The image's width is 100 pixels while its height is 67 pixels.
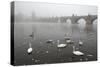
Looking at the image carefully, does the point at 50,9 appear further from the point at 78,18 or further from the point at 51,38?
the point at 78,18

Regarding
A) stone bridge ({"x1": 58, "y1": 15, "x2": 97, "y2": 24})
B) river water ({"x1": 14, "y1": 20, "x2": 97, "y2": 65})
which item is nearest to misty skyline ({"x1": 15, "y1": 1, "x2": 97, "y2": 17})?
stone bridge ({"x1": 58, "y1": 15, "x2": 97, "y2": 24})

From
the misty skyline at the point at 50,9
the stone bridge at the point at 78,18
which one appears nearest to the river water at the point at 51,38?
the stone bridge at the point at 78,18

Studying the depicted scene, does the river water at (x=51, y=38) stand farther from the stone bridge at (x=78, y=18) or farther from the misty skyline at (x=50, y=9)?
the misty skyline at (x=50, y=9)

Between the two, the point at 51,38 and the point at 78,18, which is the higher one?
the point at 78,18

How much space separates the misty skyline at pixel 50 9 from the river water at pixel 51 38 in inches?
9.4

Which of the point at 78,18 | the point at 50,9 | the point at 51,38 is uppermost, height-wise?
the point at 50,9

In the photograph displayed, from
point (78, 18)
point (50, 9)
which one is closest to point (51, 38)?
point (50, 9)

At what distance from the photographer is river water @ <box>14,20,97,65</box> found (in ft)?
16.2

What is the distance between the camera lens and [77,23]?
5.68 m

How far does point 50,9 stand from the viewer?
5281 mm

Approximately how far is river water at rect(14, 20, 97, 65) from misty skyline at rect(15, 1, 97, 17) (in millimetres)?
240

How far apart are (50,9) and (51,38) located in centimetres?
71
